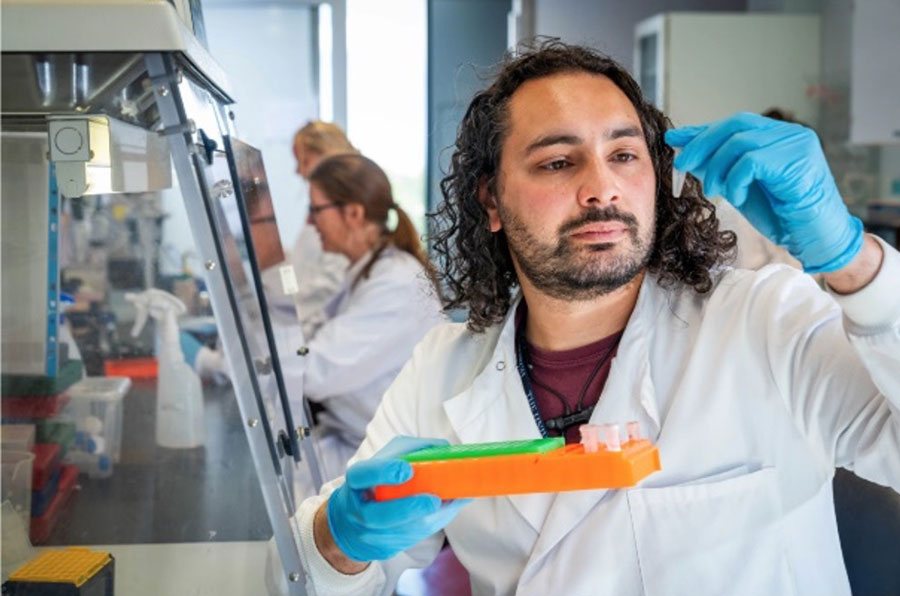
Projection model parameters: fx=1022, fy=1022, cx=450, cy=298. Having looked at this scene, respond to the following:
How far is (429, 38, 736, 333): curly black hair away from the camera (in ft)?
5.25

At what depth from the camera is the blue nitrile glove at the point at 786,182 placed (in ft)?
3.70

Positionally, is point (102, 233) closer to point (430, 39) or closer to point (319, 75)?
point (319, 75)

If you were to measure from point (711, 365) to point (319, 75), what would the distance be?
165 inches

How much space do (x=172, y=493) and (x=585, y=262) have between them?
739mm

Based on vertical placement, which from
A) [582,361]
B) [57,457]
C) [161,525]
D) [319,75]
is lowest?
[161,525]

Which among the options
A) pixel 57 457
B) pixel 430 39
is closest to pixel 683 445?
pixel 57 457

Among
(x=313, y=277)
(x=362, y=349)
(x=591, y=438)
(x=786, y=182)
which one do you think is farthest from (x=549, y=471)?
(x=313, y=277)

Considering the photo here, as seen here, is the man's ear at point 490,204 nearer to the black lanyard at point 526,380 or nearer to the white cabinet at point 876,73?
the black lanyard at point 526,380

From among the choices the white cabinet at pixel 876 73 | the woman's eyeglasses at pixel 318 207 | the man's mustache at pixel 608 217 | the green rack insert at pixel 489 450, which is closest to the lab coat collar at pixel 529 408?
the man's mustache at pixel 608 217

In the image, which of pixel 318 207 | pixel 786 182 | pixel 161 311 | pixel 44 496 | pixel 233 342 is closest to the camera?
pixel 786 182

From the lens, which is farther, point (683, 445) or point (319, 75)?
point (319, 75)

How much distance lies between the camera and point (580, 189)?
148 cm

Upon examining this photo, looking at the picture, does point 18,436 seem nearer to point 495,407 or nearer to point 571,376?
point 495,407

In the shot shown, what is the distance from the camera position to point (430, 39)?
590 cm
